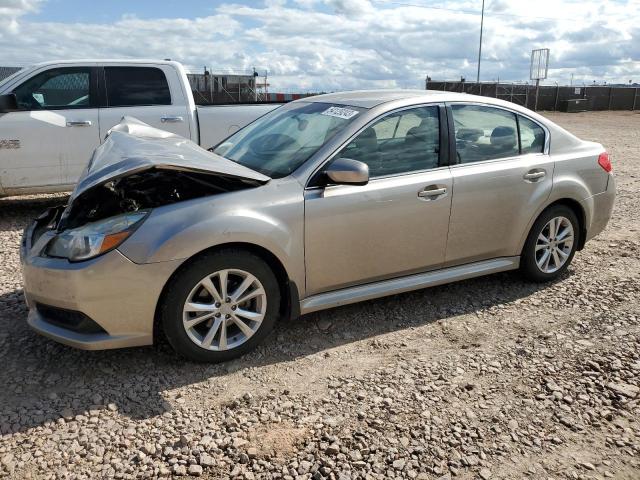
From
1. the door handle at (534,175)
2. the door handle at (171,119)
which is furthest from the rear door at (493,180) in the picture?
the door handle at (171,119)

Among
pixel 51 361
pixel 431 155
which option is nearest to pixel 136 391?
pixel 51 361

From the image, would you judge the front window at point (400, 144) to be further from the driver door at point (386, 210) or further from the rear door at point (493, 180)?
the rear door at point (493, 180)

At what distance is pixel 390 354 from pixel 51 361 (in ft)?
7.11

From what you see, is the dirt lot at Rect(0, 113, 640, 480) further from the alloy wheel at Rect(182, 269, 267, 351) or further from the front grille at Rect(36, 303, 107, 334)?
the front grille at Rect(36, 303, 107, 334)

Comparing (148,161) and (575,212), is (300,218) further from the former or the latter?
(575,212)

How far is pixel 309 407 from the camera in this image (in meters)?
3.17

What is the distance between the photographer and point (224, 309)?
3.47 metres

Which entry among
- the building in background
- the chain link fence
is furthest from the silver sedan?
the chain link fence

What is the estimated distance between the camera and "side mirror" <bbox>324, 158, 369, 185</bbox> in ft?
11.6

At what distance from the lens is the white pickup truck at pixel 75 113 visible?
6.78 meters

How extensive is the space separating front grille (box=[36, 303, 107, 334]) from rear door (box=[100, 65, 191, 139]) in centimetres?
411

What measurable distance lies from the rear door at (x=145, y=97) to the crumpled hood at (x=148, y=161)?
2.88 m

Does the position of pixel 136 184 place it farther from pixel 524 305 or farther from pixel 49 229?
pixel 524 305

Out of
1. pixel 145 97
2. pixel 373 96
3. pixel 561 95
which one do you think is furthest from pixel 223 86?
pixel 561 95
